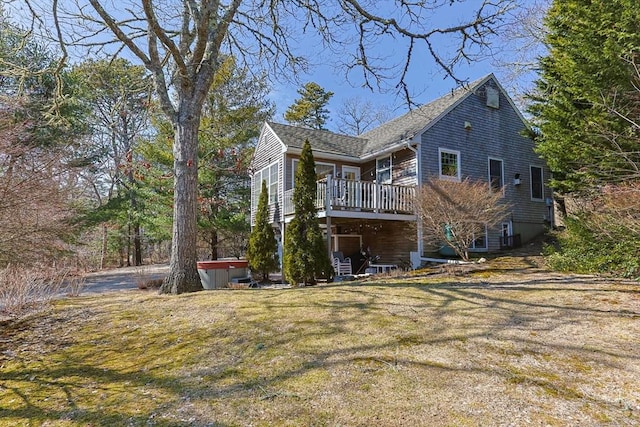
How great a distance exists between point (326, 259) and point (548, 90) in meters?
8.08

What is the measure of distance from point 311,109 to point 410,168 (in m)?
19.6

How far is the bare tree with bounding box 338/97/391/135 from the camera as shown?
30.0m

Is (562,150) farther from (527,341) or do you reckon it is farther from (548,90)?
(527,341)

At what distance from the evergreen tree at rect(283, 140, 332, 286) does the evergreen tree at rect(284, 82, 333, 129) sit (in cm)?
2091

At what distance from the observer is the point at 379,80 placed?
8.12 metres

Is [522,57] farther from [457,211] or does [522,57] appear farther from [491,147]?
[457,211]

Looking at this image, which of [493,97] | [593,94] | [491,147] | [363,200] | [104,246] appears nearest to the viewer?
[593,94]

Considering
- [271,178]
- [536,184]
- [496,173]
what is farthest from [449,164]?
[271,178]

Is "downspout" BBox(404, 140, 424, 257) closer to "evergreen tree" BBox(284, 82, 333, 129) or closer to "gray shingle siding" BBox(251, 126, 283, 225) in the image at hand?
"gray shingle siding" BBox(251, 126, 283, 225)

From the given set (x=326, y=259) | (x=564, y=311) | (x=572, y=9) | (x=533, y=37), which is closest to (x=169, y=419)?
(x=564, y=311)

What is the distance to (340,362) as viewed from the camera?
3246 millimetres

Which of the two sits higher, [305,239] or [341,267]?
[305,239]

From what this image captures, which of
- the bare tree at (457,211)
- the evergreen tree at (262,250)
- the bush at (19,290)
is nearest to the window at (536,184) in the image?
the bare tree at (457,211)

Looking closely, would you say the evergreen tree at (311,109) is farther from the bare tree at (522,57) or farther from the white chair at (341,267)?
the white chair at (341,267)
